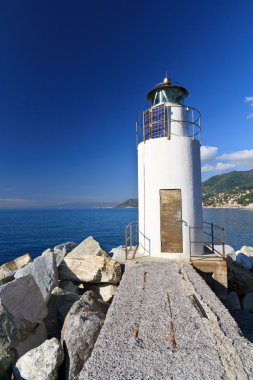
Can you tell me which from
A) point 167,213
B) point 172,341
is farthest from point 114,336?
point 167,213

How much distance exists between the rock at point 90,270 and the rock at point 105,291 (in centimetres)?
21

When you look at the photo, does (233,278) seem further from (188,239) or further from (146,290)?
(146,290)

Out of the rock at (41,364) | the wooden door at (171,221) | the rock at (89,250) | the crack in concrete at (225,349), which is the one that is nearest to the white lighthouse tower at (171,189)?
the wooden door at (171,221)

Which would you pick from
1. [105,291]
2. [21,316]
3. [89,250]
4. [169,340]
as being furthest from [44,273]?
[169,340]

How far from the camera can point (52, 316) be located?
7.57 meters

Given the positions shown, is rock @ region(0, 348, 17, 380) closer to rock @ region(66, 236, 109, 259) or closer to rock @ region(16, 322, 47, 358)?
rock @ region(16, 322, 47, 358)

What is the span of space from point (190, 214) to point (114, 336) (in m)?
6.58

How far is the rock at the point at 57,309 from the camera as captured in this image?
714 centimetres

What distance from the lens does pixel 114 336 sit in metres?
4.34

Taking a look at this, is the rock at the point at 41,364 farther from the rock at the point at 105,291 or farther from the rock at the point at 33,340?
the rock at the point at 105,291

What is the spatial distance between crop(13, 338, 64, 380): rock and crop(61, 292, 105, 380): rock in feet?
0.63

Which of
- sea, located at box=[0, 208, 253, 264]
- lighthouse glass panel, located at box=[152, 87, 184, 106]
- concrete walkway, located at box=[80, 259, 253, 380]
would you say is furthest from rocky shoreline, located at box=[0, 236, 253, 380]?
sea, located at box=[0, 208, 253, 264]

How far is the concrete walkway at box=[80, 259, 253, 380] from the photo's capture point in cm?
346

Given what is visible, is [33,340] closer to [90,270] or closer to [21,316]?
[21,316]
